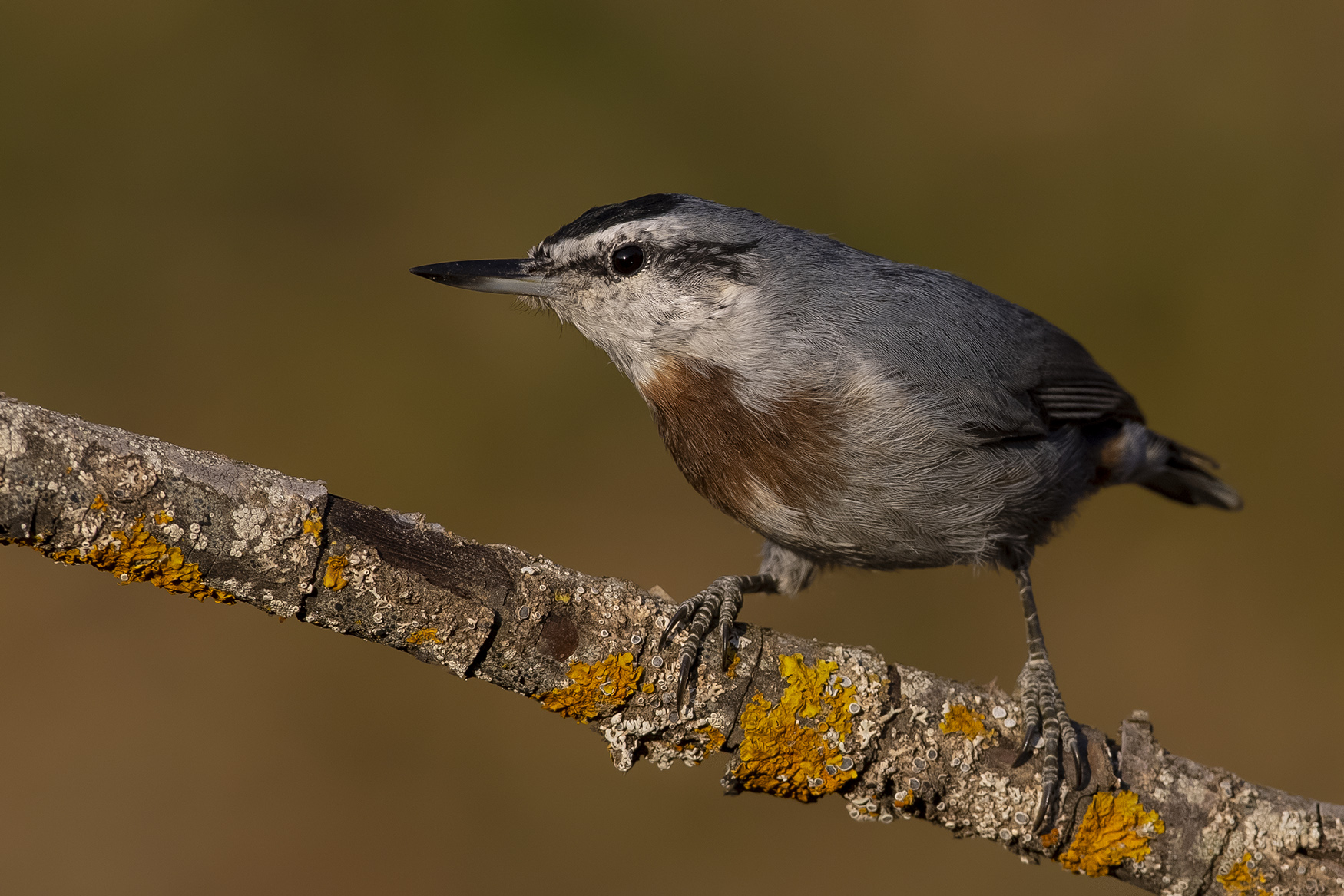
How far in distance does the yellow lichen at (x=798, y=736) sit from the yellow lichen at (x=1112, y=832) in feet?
1.90

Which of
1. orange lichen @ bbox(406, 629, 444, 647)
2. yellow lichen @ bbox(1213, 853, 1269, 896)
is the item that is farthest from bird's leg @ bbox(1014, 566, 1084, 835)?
orange lichen @ bbox(406, 629, 444, 647)

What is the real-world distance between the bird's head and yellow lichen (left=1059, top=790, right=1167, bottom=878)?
1430mm

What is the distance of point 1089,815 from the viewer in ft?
7.02

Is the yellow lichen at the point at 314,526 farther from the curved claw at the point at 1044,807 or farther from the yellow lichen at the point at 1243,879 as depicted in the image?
the yellow lichen at the point at 1243,879

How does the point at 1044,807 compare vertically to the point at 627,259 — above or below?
below

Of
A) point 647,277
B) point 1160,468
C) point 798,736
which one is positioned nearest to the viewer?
point 798,736

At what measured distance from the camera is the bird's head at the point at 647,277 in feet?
8.25

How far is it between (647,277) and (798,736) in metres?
1.26

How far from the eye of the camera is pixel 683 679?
78.3 inches

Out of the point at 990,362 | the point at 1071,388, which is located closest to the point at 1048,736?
the point at 990,362

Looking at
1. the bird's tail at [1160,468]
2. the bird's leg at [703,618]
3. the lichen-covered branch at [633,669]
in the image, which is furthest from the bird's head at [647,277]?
the bird's tail at [1160,468]

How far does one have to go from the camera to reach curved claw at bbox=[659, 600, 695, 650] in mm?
2000

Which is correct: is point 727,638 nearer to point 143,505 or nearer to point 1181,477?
point 143,505

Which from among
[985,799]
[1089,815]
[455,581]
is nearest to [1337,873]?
[1089,815]
